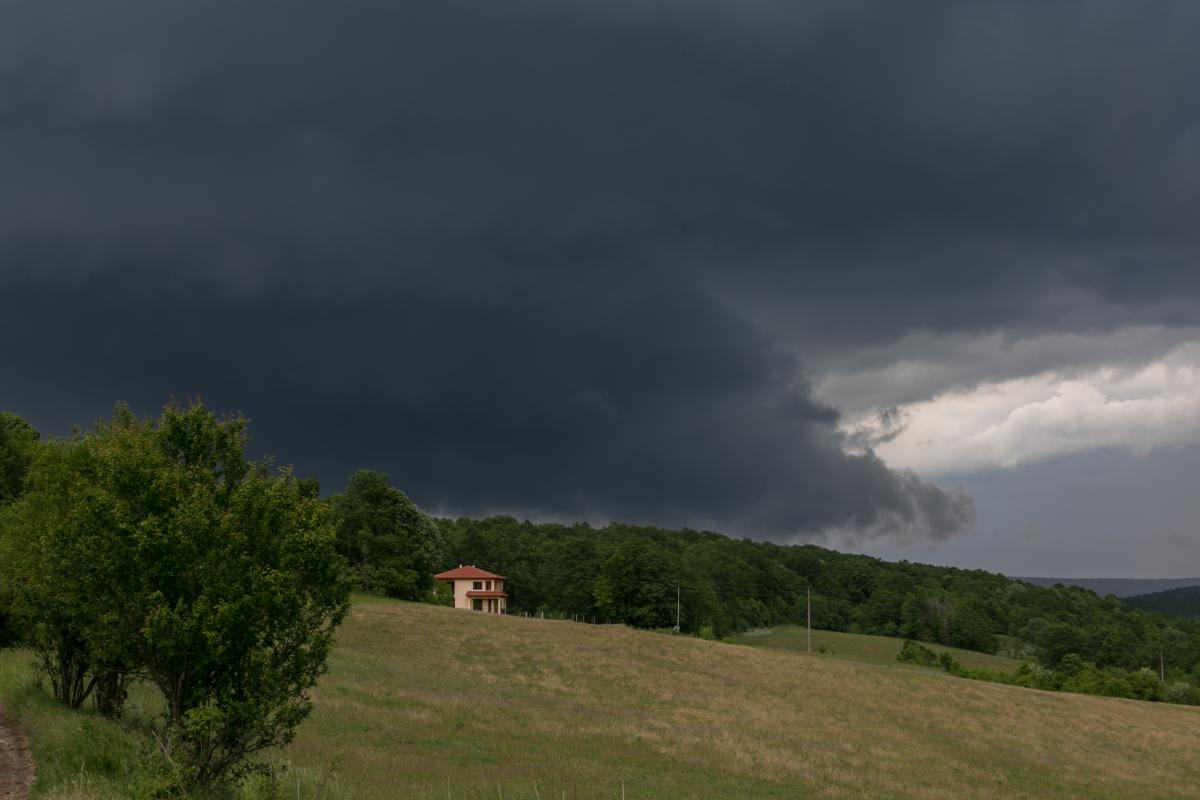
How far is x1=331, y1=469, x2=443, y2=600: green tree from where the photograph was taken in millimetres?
118575

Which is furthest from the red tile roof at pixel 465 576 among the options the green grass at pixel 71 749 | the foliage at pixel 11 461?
the green grass at pixel 71 749

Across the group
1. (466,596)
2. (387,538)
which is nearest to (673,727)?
(387,538)

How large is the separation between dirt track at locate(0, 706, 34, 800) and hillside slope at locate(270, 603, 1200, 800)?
592 cm

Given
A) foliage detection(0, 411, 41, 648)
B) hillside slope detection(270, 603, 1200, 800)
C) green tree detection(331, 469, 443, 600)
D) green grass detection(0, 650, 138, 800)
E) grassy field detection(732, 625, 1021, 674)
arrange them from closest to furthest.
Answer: green grass detection(0, 650, 138, 800) < hillside slope detection(270, 603, 1200, 800) < foliage detection(0, 411, 41, 648) < green tree detection(331, 469, 443, 600) < grassy field detection(732, 625, 1021, 674)

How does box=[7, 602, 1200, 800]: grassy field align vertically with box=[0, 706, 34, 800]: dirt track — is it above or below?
below

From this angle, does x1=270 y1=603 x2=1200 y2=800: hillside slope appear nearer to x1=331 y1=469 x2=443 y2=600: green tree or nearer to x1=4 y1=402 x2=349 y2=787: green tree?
x1=4 y1=402 x2=349 y2=787: green tree

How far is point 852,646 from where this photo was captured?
147 m

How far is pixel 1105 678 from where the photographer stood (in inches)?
4279

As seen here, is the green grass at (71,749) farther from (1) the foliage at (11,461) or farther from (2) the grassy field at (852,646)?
(2) the grassy field at (852,646)

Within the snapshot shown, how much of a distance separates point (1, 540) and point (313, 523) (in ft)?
→ 42.3

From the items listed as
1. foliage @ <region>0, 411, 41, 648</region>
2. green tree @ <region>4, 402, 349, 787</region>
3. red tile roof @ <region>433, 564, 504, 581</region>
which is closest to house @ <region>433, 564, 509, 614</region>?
red tile roof @ <region>433, 564, 504, 581</region>

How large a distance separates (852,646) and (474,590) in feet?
218

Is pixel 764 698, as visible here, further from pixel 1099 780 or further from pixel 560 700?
pixel 1099 780

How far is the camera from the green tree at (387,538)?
11857 centimetres
